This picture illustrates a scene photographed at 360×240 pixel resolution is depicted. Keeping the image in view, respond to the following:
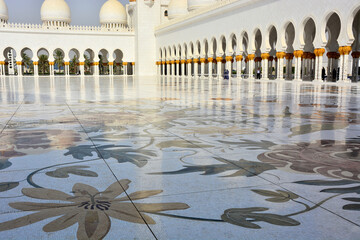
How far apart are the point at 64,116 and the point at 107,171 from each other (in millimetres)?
2368

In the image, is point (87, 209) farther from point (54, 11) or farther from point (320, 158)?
point (54, 11)

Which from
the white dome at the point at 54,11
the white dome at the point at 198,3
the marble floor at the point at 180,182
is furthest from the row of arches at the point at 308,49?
the white dome at the point at 54,11

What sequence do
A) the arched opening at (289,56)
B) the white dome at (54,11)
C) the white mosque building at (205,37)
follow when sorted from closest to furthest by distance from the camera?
the white mosque building at (205,37)
the arched opening at (289,56)
the white dome at (54,11)

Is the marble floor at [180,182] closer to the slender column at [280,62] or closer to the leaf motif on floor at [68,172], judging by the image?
the leaf motif on floor at [68,172]

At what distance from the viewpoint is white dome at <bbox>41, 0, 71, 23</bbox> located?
1411 inches

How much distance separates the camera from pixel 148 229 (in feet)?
4.24

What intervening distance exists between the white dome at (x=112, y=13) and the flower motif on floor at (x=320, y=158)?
126ft

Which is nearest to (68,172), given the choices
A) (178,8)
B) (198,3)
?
(198,3)

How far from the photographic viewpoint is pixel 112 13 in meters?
38.3

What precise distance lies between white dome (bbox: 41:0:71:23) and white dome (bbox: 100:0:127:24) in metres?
3.80

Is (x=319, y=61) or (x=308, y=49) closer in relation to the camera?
(x=319, y=61)

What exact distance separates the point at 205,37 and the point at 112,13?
1615cm

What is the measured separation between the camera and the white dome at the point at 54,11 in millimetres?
35844

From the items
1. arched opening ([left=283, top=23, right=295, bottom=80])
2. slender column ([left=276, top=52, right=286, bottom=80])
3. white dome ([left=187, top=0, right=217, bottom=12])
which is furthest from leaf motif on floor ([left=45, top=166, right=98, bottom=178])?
white dome ([left=187, top=0, right=217, bottom=12])
